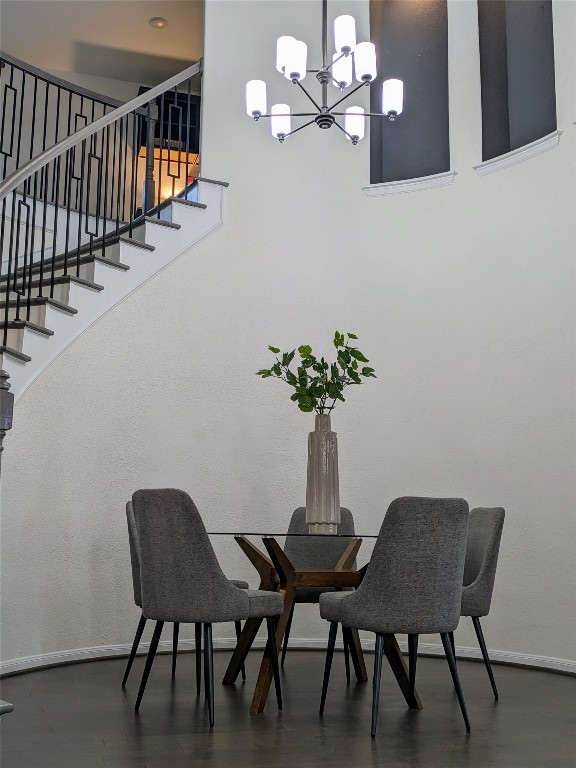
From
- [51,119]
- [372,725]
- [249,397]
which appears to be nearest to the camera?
[372,725]

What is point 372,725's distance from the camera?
311 centimetres

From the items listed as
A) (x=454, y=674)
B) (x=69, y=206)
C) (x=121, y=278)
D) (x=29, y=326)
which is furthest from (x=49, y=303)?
(x=454, y=674)

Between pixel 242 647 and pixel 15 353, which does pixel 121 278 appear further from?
pixel 242 647

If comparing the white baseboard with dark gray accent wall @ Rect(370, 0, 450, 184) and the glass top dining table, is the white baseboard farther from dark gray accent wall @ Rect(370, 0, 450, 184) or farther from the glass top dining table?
dark gray accent wall @ Rect(370, 0, 450, 184)

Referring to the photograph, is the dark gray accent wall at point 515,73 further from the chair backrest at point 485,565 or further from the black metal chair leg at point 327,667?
the black metal chair leg at point 327,667

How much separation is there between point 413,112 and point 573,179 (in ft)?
5.26

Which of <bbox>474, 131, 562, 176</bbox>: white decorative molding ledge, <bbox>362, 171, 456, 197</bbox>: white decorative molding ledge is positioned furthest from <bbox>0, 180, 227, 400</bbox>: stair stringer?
<bbox>474, 131, 562, 176</bbox>: white decorative molding ledge

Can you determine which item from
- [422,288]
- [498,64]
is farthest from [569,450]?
[498,64]

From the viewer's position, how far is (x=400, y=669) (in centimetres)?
368

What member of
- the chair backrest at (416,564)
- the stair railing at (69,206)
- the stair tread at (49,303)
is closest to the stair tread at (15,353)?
the stair railing at (69,206)

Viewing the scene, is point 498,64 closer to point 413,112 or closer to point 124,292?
point 413,112

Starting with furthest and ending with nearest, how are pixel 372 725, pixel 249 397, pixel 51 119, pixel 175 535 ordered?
pixel 51 119, pixel 249 397, pixel 175 535, pixel 372 725

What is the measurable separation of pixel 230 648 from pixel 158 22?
5.74m

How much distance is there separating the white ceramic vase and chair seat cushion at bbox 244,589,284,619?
0.43 m
